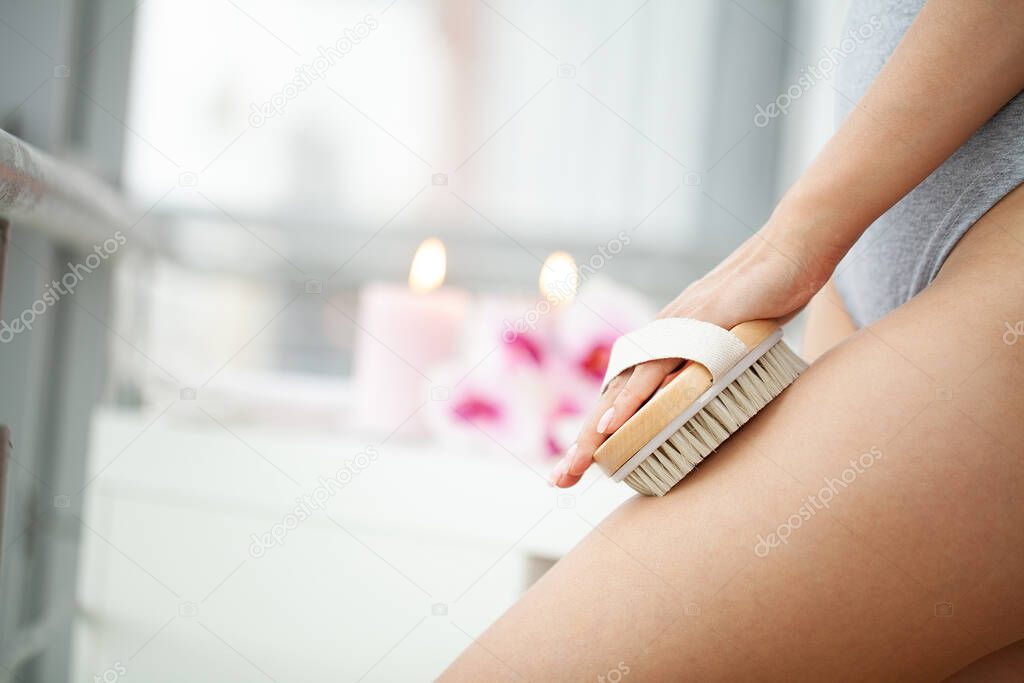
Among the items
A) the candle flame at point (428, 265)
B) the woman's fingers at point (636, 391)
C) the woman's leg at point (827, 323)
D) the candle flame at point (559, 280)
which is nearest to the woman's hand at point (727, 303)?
the woman's fingers at point (636, 391)

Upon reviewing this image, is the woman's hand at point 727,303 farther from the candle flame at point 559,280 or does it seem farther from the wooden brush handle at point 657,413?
the candle flame at point 559,280

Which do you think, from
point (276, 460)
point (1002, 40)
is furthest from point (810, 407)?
point (276, 460)

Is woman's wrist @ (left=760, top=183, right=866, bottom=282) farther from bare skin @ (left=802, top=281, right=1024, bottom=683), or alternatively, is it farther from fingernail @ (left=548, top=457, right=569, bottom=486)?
fingernail @ (left=548, top=457, right=569, bottom=486)

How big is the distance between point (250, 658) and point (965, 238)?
76cm

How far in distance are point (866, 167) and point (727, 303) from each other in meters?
0.10

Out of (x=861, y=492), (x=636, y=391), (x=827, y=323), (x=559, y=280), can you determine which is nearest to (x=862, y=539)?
(x=861, y=492)

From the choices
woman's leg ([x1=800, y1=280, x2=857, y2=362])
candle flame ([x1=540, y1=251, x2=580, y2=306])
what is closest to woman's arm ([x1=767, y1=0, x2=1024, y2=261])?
woman's leg ([x1=800, y1=280, x2=857, y2=362])

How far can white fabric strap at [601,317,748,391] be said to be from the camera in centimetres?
39

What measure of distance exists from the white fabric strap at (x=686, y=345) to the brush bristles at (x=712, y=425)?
0.05 feet

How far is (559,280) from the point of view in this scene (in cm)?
106

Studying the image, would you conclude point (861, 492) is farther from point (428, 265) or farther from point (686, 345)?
point (428, 265)

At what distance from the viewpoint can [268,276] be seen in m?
1.12

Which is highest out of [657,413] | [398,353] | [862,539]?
[398,353]

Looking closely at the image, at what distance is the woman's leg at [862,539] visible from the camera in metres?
0.36
